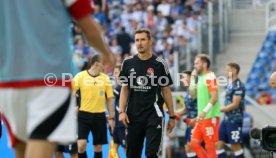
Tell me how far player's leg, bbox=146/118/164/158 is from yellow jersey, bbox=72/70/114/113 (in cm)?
270

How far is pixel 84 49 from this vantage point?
73.5 feet

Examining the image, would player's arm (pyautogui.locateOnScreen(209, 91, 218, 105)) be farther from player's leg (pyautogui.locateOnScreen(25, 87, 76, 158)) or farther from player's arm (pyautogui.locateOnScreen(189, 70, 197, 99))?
player's leg (pyautogui.locateOnScreen(25, 87, 76, 158))

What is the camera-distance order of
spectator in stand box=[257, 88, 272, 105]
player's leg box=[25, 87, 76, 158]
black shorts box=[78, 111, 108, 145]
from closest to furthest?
player's leg box=[25, 87, 76, 158]
black shorts box=[78, 111, 108, 145]
spectator in stand box=[257, 88, 272, 105]

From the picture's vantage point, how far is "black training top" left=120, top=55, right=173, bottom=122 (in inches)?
430

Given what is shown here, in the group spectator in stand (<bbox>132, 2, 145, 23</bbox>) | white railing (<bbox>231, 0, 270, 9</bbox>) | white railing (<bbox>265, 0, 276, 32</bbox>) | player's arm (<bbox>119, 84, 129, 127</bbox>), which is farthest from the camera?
white railing (<bbox>231, 0, 270, 9</bbox>)

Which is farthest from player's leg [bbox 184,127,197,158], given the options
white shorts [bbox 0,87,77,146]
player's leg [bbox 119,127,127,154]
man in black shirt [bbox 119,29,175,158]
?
white shorts [bbox 0,87,77,146]

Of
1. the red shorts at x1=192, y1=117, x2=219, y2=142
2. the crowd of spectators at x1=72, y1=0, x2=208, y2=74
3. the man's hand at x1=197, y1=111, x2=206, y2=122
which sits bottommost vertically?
the red shorts at x1=192, y1=117, x2=219, y2=142

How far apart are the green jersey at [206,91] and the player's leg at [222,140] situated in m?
1.34

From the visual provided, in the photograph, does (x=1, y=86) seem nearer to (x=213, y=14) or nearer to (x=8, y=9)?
(x=8, y=9)

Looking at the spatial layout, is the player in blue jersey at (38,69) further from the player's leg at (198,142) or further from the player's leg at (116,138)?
the player's leg at (116,138)

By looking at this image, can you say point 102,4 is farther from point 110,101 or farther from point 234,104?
point 110,101

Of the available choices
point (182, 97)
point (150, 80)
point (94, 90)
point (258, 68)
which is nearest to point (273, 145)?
point (150, 80)

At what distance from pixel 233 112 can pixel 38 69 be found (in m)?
10.9

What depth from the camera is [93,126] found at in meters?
13.4
